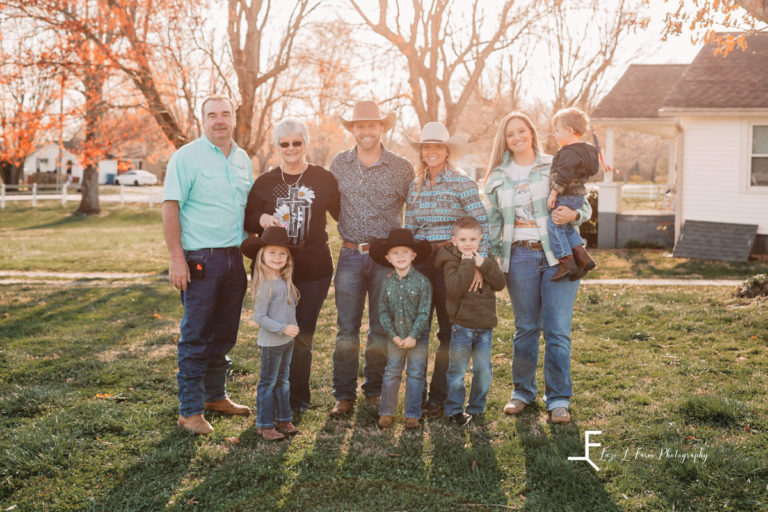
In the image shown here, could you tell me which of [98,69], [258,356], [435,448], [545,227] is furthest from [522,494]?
[98,69]

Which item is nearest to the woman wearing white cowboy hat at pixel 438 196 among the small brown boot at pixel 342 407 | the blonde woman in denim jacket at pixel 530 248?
the blonde woman in denim jacket at pixel 530 248

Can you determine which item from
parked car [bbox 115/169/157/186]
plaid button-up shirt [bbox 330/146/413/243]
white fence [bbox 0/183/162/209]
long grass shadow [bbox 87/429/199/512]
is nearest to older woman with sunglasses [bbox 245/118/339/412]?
plaid button-up shirt [bbox 330/146/413/243]

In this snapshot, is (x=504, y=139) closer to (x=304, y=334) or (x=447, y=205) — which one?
(x=447, y=205)

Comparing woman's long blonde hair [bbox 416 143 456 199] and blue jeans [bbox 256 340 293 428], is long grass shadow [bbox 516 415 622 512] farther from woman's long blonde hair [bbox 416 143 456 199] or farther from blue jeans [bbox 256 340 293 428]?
woman's long blonde hair [bbox 416 143 456 199]

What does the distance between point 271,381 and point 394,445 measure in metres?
0.94

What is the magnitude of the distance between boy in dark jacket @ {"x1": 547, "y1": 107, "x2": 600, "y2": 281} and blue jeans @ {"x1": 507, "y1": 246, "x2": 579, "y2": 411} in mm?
123

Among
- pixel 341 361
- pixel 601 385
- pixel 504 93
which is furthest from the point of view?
pixel 504 93

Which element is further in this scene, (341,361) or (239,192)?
(341,361)

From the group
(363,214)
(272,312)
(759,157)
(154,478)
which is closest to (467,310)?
(363,214)

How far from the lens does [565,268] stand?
14.6 ft

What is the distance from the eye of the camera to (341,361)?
16.1 ft

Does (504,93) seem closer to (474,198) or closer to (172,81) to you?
(172,81)

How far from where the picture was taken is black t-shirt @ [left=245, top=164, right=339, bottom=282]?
178 inches

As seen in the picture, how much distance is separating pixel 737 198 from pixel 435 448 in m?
12.9
